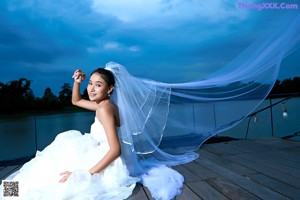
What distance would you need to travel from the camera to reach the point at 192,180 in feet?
7.12

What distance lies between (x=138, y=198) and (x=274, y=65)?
79.6 inches

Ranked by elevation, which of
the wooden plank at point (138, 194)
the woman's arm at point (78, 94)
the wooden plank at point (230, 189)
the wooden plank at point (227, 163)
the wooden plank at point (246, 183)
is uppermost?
the woman's arm at point (78, 94)

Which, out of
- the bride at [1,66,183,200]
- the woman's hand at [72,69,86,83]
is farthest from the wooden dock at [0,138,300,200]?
the woman's hand at [72,69,86,83]

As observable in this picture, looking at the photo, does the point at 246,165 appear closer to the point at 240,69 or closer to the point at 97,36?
the point at 240,69

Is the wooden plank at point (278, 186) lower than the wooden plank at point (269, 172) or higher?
lower

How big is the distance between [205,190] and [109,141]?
35.5 inches

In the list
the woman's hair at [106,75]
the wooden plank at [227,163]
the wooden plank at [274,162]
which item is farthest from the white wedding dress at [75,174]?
the wooden plank at [274,162]

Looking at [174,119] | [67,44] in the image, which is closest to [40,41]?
[67,44]

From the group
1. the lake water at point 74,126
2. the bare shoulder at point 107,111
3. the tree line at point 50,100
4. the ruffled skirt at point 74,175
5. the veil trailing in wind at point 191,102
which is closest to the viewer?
the ruffled skirt at point 74,175

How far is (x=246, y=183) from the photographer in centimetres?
202

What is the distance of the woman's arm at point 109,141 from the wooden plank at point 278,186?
1.31 metres

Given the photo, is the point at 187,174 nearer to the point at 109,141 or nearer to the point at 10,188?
the point at 109,141

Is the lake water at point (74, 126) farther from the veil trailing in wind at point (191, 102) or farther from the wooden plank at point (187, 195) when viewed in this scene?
the wooden plank at point (187, 195)

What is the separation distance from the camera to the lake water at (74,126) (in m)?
4.63
